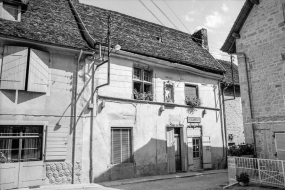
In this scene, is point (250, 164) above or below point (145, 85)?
below

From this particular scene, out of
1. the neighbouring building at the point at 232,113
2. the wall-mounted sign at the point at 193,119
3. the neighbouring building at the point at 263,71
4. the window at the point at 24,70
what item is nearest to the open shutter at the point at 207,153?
the wall-mounted sign at the point at 193,119

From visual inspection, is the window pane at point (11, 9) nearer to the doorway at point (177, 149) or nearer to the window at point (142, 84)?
the window at point (142, 84)

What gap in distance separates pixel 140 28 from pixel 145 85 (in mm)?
4402

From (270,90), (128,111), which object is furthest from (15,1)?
(270,90)

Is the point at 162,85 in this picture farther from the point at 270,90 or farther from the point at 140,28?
the point at 270,90

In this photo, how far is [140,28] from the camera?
51.3 feet

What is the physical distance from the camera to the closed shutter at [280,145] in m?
9.77

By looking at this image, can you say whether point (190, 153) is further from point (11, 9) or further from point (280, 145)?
point (11, 9)

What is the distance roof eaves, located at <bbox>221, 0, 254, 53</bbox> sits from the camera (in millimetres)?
11648

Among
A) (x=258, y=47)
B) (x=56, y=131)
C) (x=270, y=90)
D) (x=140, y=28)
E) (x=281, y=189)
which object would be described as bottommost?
(x=281, y=189)

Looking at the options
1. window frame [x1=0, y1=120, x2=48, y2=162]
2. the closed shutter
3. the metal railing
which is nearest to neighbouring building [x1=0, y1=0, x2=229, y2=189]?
window frame [x1=0, y1=120, x2=48, y2=162]

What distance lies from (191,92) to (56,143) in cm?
889

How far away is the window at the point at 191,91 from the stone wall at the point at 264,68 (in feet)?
12.4

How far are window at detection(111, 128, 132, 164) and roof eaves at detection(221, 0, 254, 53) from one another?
22.8 ft
